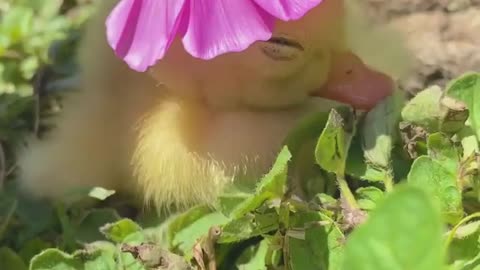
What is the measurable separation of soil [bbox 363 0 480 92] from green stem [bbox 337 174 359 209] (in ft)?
1.17

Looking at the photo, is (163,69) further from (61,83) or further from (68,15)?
(68,15)

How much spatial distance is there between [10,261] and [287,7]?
0.35 m

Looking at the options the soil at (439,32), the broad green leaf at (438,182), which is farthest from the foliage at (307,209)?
the soil at (439,32)

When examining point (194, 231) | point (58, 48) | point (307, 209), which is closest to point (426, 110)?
point (307, 209)

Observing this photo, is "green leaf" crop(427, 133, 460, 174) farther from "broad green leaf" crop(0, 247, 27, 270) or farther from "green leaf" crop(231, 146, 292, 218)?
"broad green leaf" crop(0, 247, 27, 270)

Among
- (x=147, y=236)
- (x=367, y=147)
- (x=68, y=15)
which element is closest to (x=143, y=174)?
(x=147, y=236)

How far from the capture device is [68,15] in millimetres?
1197

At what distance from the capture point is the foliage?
721mm

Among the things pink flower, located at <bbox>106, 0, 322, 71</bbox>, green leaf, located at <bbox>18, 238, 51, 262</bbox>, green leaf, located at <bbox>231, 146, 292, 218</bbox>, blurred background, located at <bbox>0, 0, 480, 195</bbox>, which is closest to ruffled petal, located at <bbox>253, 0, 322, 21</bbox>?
pink flower, located at <bbox>106, 0, 322, 71</bbox>

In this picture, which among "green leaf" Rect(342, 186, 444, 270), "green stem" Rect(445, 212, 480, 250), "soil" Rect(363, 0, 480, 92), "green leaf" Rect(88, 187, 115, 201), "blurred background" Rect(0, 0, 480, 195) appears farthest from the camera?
"soil" Rect(363, 0, 480, 92)

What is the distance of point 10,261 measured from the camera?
2.84ft

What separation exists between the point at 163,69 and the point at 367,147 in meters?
0.17

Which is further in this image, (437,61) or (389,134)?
(437,61)

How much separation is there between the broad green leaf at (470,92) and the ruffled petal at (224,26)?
17cm
